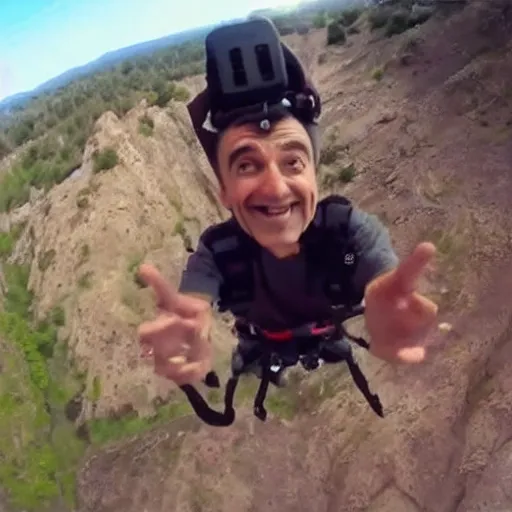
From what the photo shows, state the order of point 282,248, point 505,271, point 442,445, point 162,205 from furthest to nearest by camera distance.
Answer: point 505,271, point 442,445, point 162,205, point 282,248

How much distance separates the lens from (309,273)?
1.03m

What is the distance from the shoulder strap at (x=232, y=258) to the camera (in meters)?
1.02

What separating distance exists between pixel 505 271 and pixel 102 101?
1457 mm

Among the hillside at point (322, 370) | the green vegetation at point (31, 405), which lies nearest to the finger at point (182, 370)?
the hillside at point (322, 370)

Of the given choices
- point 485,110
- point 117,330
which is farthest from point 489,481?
point 485,110

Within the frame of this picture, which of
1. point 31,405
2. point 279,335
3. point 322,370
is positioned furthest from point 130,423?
point 279,335

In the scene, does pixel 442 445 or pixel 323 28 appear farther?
pixel 442 445

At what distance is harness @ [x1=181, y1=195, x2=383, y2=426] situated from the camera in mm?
999

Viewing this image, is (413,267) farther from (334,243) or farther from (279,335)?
(279,335)

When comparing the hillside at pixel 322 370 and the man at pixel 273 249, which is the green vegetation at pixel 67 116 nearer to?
the hillside at pixel 322 370

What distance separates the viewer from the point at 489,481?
7.64 ft

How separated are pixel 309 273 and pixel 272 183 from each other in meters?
0.16

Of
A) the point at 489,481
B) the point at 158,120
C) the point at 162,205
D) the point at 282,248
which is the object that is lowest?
the point at 489,481

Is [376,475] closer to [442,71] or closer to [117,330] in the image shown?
[117,330]
